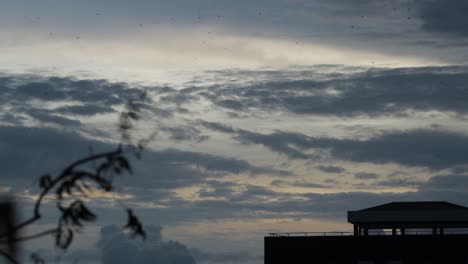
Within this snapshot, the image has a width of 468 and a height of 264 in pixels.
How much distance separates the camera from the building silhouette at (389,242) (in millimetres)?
63588

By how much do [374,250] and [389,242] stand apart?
134 centimetres

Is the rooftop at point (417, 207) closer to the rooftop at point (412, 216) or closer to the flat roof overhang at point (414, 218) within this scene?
the rooftop at point (412, 216)

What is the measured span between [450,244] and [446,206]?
18.0ft

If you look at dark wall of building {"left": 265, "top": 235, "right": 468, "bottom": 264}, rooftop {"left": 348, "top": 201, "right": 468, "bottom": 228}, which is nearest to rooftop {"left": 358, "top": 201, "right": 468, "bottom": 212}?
rooftop {"left": 348, "top": 201, "right": 468, "bottom": 228}

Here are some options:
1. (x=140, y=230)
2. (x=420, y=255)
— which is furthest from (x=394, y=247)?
(x=140, y=230)

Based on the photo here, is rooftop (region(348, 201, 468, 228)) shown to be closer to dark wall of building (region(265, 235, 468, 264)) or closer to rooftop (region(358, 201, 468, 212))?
rooftop (region(358, 201, 468, 212))

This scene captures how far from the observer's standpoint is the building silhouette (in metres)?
63.6

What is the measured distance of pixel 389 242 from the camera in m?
64.7

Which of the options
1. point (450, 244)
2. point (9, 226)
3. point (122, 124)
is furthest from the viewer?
point (450, 244)

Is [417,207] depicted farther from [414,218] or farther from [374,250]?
[374,250]

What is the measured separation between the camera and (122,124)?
723 centimetres

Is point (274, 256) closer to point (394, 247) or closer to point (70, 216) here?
point (394, 247)

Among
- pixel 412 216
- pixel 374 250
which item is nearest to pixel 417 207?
pixel 412 216

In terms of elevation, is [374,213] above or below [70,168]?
above
